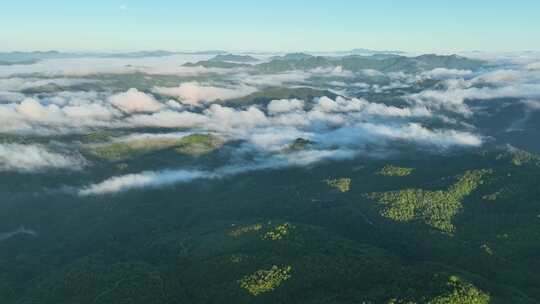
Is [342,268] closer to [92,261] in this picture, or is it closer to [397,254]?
[397,254]

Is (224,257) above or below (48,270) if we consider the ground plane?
above

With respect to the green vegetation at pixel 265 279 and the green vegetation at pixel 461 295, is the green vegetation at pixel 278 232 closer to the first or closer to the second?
the green vegetation at pixel 265 279

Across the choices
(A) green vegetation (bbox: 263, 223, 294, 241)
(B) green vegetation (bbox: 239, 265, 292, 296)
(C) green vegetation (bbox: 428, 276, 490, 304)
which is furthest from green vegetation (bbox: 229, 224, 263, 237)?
(C) green vegetation (bbox: 428, 276, 490, 304)

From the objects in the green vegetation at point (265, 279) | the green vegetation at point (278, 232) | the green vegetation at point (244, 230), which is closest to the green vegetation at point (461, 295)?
the green vegetation at point (265, 279)

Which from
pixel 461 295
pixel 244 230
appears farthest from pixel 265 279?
pixel 461 295

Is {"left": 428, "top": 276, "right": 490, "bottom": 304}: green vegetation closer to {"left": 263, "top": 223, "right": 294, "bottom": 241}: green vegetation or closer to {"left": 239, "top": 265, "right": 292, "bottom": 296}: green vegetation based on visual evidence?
{"left": 239, "top": 265, "right": 292, "bottom": 296}: green vegetation

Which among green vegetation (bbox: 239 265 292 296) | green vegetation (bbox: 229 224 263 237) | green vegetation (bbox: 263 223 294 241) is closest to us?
green vegetation (bbox: 239 265 292 296)

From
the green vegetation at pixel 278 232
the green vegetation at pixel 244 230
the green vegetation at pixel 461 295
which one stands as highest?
the green vegetation at pixel 461 295

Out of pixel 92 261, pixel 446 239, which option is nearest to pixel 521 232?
pixel 446 239
